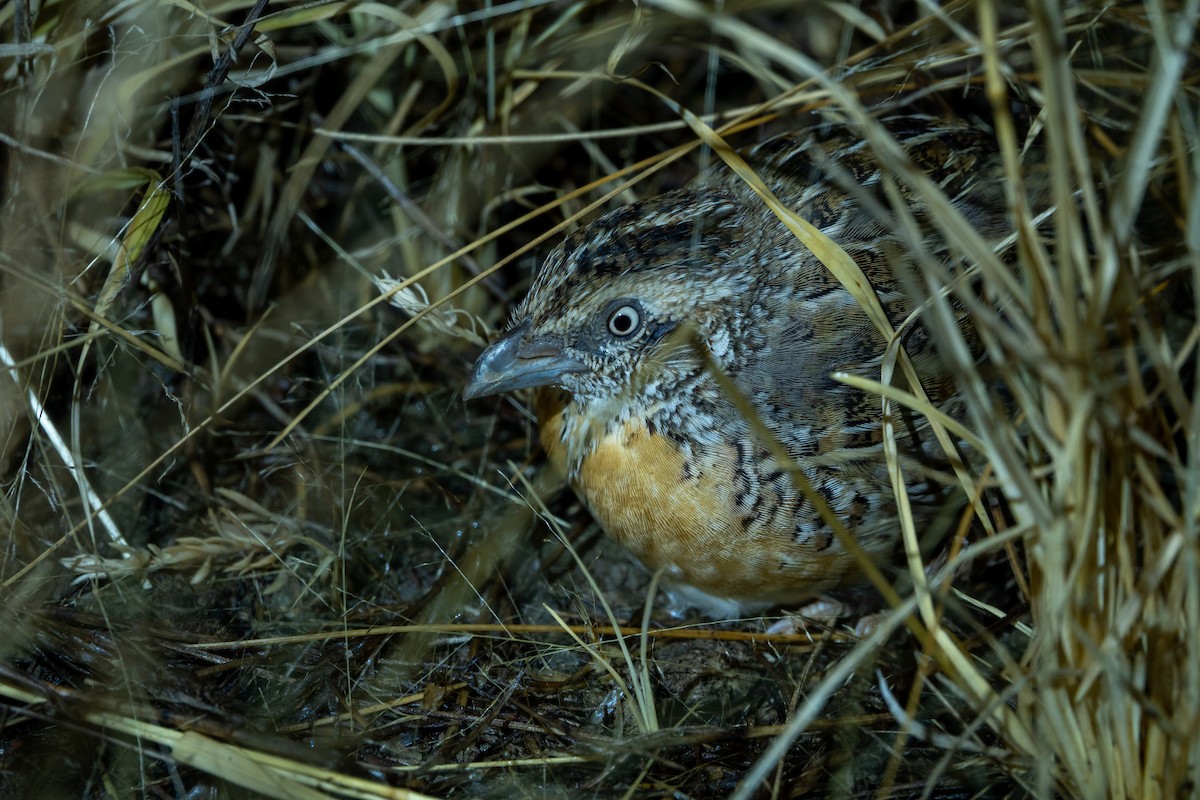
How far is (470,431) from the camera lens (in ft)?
12.1

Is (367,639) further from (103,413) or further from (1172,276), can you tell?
(1172,276)

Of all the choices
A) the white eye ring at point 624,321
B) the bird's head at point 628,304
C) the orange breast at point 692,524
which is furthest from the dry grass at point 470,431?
the white eye ring at point 624,321

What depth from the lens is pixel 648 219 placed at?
280 cm

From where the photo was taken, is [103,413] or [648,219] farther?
[103,413]

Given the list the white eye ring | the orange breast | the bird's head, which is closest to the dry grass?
the orange breast

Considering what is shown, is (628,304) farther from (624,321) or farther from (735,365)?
(735,365)

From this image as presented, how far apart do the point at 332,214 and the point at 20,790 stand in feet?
7.79

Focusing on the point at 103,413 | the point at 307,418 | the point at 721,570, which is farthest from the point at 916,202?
the point at 103,413

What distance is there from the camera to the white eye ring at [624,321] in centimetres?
271

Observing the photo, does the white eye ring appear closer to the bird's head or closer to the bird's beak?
the bird's head

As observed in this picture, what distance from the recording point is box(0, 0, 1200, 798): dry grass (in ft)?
6.46

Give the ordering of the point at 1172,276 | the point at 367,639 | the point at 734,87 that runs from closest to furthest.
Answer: the point at 1172,276
the point at 367,639
the point at 734,87

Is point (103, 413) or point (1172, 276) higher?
point (1172, 276)

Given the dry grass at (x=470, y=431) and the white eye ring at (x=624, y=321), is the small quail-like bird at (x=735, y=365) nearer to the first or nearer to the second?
the white eye ring at (x=624, y=321)
